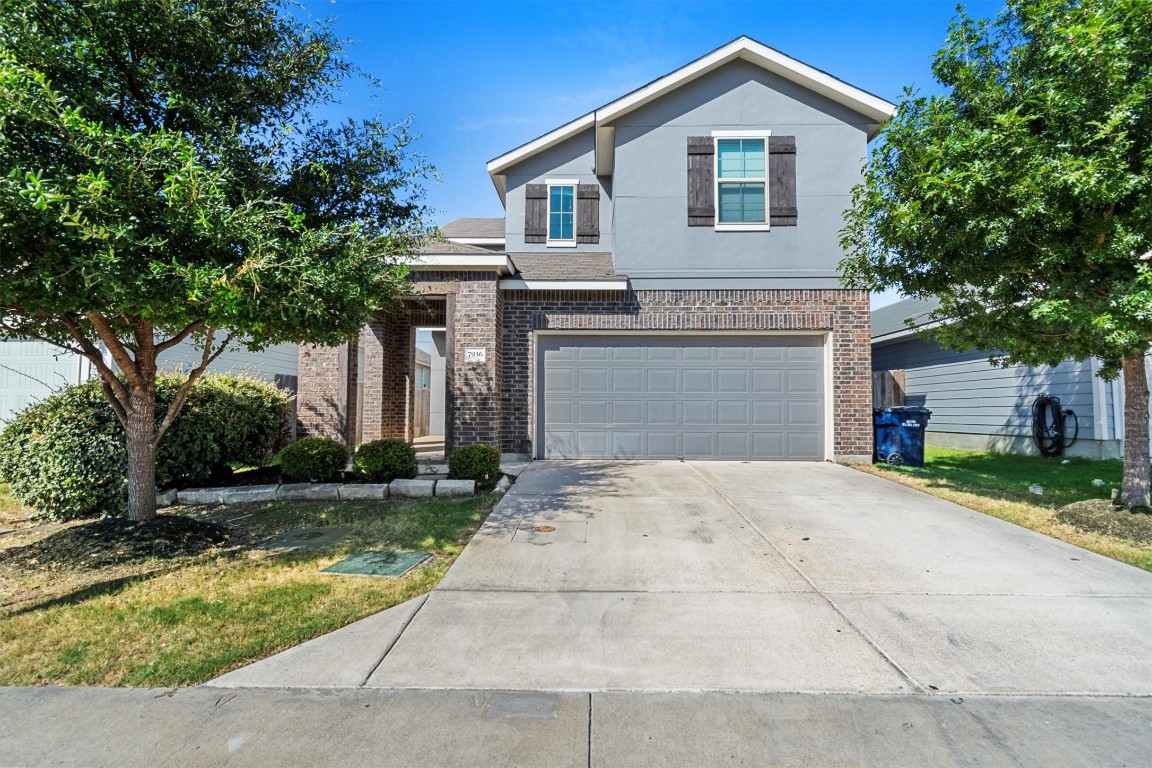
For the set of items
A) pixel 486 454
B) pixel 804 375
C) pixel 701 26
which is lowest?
pixel 486 454

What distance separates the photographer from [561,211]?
12086 millimetres

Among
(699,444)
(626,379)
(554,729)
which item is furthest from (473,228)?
(554,729)

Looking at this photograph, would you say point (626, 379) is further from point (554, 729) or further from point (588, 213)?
point (554, 729)

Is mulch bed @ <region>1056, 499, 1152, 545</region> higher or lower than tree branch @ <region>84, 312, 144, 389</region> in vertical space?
lower

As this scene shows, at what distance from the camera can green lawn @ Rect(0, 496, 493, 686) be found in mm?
2951

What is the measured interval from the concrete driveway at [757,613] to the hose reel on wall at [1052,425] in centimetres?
623

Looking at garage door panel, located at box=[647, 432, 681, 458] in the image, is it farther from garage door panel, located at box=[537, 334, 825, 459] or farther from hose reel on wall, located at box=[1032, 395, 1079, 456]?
hose reel on wall, located at box=[1032, 395, 1079, 456]

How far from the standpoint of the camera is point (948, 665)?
3.00 m

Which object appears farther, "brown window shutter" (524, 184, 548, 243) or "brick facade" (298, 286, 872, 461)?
"brown window shutter" (524, 184, 548, 243)

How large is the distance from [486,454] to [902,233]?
5.70m

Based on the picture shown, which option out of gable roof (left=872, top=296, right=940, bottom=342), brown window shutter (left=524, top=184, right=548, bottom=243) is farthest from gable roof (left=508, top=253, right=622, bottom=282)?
gable roof (left=872, top=296, right=940, bottom=342)

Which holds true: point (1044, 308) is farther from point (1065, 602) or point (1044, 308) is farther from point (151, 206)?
point (151, 206)

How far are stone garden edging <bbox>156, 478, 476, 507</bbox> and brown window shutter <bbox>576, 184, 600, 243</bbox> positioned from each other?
6518 millimetres

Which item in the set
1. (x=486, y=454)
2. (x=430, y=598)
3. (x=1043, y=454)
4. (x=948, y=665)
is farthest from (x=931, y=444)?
(x=430, y=598)
